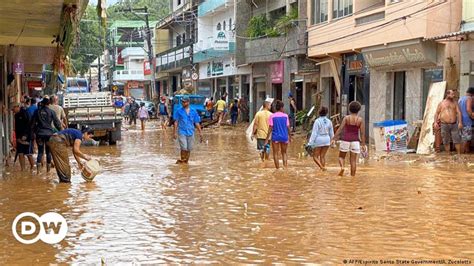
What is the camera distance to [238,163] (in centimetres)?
1708

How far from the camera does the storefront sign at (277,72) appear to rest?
35.4 metres

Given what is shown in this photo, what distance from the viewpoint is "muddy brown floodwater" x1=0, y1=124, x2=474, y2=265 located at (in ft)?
22.9

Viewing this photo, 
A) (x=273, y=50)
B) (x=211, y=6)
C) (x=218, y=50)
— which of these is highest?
(x=211, y=6)

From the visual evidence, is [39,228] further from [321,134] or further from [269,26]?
[269,26]

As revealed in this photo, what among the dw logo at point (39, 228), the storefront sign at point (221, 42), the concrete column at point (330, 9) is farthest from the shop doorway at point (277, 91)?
the dw logo at point (39, 228)

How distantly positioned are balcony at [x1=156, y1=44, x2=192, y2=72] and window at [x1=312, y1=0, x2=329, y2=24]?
19.9 m

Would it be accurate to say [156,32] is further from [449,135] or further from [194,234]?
[194,234]

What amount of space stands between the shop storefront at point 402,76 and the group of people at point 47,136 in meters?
10.9

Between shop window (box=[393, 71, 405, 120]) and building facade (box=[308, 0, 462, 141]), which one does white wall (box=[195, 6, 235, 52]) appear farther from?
shop window (box=[393, 71, 405, 120])

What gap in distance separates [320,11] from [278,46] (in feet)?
16.4

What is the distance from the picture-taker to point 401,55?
2238 cm

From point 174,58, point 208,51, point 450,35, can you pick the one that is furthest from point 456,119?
point 174,58

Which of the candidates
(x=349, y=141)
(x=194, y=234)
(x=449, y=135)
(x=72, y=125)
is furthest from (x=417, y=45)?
Answer: (x=194, y=234)

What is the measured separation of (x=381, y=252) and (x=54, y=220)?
4241mm
